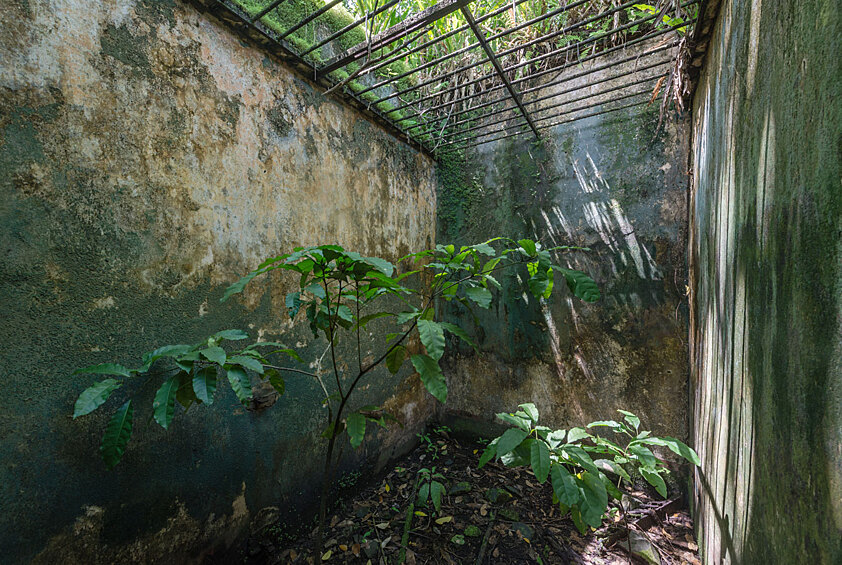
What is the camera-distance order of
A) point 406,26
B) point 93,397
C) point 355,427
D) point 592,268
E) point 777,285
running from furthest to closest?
point 592,268 → point 406,26 → point 355,427 → point 93,397 → point 777,285

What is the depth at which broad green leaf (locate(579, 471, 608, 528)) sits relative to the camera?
1456 millimetres

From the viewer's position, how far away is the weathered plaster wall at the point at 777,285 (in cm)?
63

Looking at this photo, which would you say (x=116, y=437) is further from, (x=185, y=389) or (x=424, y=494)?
(x=424, y=494)

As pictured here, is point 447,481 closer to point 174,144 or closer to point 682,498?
point 682,498

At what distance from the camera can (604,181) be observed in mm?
2787

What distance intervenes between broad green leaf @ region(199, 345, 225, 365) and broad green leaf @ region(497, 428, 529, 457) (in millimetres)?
1194

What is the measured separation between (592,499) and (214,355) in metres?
1.68

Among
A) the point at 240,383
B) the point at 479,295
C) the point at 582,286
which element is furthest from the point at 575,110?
the point at 240,383

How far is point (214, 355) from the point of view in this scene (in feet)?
3.55

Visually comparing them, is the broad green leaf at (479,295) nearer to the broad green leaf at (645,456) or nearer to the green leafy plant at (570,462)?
the green leafy plant at (570,462)

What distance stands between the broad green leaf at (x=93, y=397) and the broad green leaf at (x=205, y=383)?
0.80 ft

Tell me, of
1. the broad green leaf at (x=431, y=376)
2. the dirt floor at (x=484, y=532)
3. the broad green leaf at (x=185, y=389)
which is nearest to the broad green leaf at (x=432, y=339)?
the broad green leaf at (x=431, y=376)

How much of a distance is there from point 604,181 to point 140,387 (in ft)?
10.9

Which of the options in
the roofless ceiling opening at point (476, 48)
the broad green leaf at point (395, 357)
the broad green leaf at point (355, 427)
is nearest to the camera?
the broad green leaf at point (355, 427)
